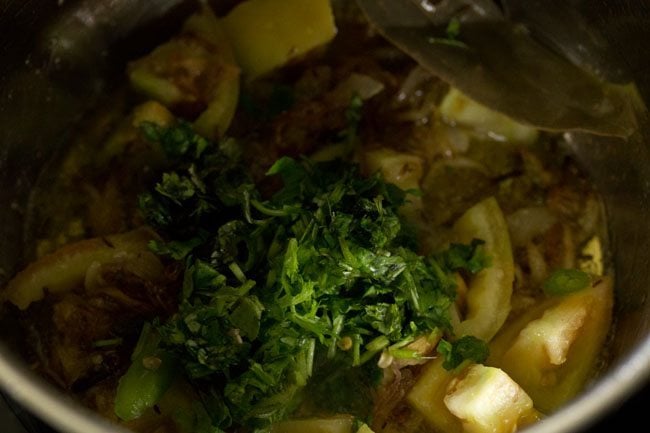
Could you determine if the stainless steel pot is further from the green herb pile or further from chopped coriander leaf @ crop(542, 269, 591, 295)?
the green herb pile

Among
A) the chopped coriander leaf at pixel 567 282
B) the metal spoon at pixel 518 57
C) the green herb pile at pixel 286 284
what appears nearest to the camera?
the green herb pile at pixel 286 284

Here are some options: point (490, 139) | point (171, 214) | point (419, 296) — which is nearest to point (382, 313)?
point (419, 296)

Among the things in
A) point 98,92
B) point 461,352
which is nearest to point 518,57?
point 461,352

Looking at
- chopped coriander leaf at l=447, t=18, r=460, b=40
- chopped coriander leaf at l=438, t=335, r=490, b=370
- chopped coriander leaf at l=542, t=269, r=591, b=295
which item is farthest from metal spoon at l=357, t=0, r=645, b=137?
chopped coriander leaf at l=438, t=335, r=490, b=370

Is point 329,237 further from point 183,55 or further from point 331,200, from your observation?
point 183,55

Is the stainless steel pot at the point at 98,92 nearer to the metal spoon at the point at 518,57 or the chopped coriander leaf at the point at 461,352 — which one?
the metal spoon at the point at 518,57

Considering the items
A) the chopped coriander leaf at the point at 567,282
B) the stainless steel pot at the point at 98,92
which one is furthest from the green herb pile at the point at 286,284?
the stainless steel pot at the point at 98,92
